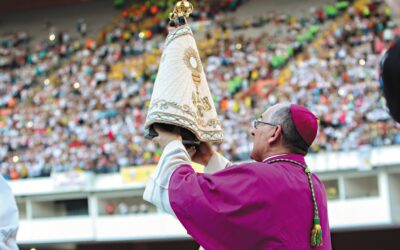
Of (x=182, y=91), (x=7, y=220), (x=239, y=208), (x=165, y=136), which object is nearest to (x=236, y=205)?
(x=239, y=208)

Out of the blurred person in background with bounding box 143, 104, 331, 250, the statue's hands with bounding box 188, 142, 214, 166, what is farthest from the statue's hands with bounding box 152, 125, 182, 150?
the statue's hands with bounding box 188, 142, 214, 166

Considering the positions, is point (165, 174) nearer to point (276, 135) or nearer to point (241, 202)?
point (241, 202)

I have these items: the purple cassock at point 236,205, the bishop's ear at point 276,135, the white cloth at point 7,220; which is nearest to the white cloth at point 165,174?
the purple cassock at point 236,205

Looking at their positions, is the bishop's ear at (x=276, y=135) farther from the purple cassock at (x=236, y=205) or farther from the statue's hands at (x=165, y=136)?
the statue's hands at (x=165, y=136)

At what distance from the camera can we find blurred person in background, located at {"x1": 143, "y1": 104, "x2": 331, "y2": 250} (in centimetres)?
235

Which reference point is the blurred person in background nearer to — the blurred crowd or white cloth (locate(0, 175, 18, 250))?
white cloth (locate(0, 175, 18, 250))

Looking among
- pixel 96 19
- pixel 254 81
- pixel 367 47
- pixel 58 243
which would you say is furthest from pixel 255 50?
pixel 58 243

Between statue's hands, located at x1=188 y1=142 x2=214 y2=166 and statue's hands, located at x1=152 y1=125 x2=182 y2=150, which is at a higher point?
statue's hands, located at x1=152 y1=125 x2=182 y2=150

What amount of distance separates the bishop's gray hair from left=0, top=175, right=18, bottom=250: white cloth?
1.06 m

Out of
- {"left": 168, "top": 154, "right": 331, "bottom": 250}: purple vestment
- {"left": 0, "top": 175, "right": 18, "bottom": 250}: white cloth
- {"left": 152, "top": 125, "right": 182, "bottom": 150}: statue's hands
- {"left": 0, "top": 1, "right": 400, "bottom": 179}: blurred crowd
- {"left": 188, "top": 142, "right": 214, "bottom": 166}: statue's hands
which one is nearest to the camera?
{"left": 168, "top": 154, "right": 331, "bottom": 250}: purple vestment

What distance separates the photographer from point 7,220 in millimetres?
2795

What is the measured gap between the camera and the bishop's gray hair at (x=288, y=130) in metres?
2.67

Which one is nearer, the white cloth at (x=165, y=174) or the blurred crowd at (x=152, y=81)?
the white cloth at (x=165, y=174)

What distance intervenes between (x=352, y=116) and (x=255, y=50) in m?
4.61
